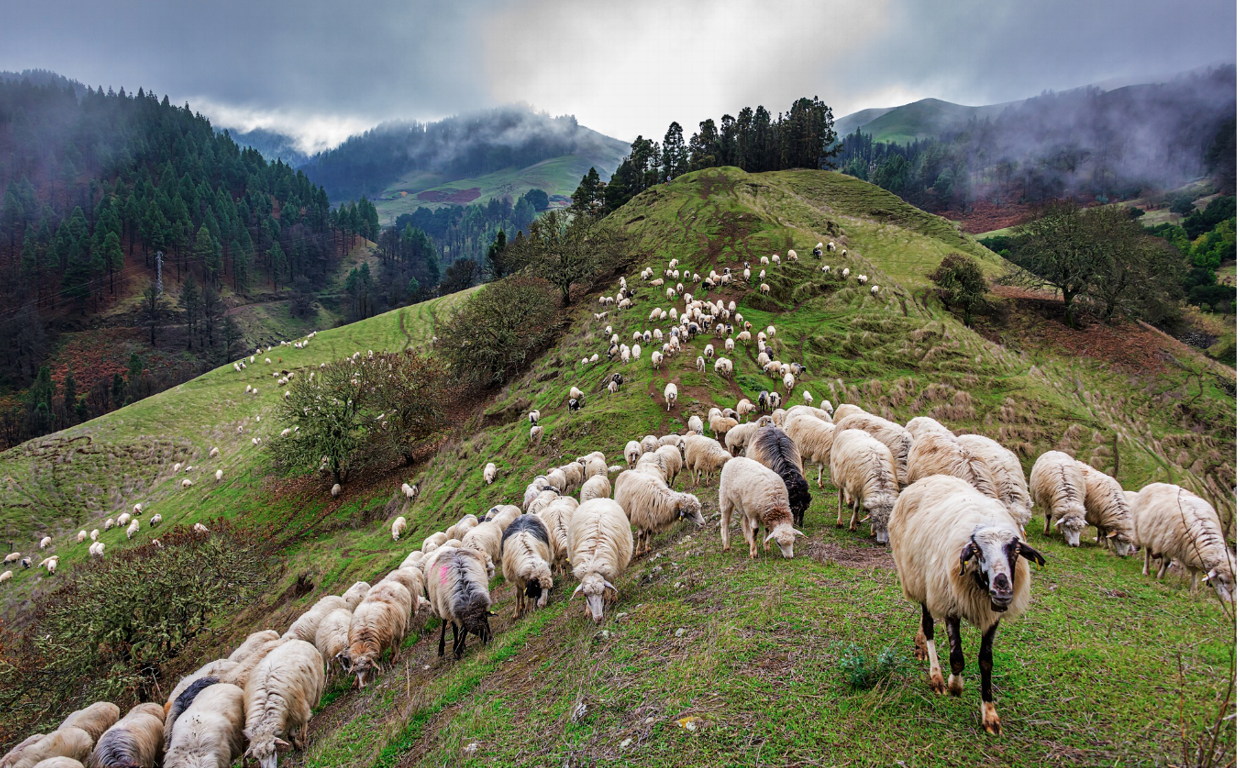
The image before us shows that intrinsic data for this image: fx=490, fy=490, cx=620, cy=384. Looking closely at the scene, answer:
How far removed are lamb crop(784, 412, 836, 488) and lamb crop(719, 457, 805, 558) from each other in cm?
496

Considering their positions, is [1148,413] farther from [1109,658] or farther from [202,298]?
[202,298]

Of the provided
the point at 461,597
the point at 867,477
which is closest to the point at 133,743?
the point at 461,597

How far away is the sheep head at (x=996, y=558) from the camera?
440cm

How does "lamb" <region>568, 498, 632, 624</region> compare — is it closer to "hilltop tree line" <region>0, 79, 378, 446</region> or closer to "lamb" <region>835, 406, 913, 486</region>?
"lamb" <region>835, 406, 913, 486</region>

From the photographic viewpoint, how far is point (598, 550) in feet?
33.1

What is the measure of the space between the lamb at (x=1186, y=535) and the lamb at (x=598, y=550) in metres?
9.59

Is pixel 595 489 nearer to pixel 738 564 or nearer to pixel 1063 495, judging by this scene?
pixel 738 564

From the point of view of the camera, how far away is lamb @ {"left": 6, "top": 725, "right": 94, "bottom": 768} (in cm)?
1030

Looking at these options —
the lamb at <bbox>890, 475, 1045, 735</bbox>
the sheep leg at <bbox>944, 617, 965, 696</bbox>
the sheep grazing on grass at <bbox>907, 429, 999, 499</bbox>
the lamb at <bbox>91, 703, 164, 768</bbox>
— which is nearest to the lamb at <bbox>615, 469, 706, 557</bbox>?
the sheep grazing on grass at <bbox>907, 429, 999, 499</bbox>

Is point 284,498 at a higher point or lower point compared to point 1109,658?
Result: lower

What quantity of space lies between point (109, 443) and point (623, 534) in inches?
2442

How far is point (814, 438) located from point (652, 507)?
20.8 feet

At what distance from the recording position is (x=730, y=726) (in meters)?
5.28

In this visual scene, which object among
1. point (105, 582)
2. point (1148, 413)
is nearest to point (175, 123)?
point (105, 582)
